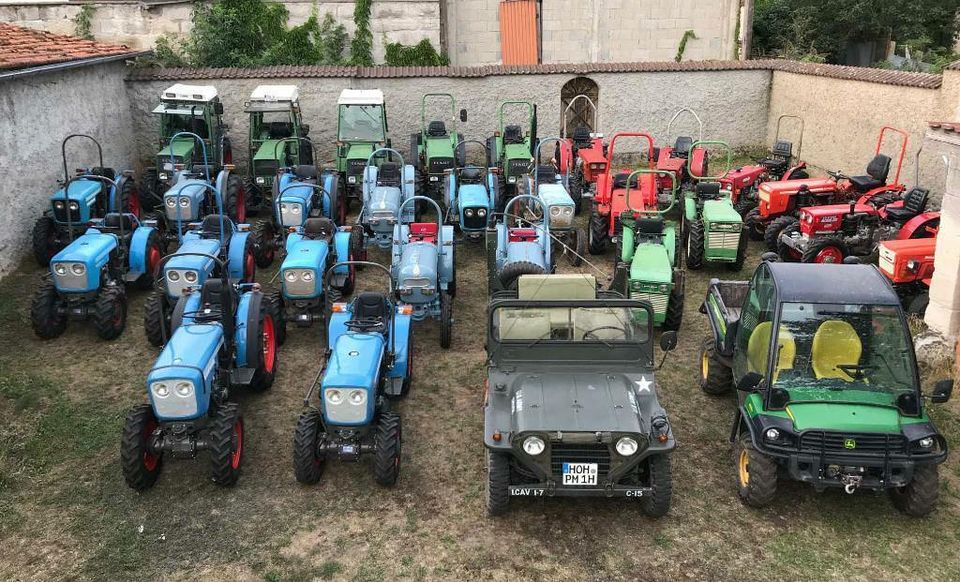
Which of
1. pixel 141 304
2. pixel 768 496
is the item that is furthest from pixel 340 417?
pixel 141 304

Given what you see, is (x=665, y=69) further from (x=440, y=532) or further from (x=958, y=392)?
(x=440, y=532)

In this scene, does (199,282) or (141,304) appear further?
(141,304)

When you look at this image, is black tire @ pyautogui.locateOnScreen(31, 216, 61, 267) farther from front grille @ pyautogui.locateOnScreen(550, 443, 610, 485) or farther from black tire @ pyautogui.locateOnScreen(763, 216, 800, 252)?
black tire @ pyautogui.locateOnScreen(763, 216, 800, 252)

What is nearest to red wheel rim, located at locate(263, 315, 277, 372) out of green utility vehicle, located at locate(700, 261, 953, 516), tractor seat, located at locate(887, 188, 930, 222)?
green utility vehicle, located at locate(700, 261, 953, 516)

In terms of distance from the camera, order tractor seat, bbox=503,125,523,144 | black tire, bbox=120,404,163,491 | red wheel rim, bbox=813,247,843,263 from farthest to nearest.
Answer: tractor seat, bbox=503,125,523,144, red wheel rim, bbox=813,247,843,263, black tire, bbox=120,404,163,491

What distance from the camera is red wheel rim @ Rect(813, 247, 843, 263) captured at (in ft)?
36.2

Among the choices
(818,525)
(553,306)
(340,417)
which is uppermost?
(553,306)

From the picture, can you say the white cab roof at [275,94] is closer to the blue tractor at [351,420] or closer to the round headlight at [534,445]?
the blue tractor at [351,420]

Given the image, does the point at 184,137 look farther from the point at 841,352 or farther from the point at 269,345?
the point at 841,352

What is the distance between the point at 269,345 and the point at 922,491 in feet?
20.1

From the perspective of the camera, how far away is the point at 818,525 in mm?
6105

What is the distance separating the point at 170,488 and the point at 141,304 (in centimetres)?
460

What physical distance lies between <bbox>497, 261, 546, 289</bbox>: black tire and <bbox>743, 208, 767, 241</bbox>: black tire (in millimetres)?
5099

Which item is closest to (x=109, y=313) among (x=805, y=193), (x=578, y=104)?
(x=805, y=193)
